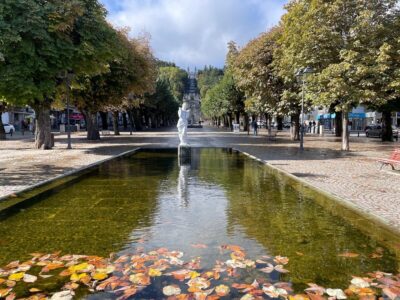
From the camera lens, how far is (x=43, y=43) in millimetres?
19812

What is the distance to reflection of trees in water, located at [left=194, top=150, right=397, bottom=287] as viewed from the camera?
5.70m

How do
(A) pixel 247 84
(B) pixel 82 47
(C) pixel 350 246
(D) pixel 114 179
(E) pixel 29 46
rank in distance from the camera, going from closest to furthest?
(C) pixel 350 246 < (D) pixel 114 179 < (E) pixel 29 46 < (B) pixel 82 47 < (A) pixel 247 84

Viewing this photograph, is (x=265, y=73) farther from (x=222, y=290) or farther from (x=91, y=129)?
(x=222, y=290)

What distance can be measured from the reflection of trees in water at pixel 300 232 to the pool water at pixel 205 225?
2cm

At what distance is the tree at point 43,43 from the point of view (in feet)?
62.4

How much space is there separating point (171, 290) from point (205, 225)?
3065 mm

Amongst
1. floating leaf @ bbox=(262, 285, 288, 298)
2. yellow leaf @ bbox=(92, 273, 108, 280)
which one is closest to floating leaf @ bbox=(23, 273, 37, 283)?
yellow leaf @ bbox=(92, 273, 108, 280)

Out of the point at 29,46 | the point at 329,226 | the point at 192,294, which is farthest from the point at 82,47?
the point at 192,294

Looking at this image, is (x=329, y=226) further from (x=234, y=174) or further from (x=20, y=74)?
(x=20, y=74)

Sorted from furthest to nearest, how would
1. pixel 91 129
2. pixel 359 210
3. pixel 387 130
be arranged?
1. pixel 387 130
2. pixel 91 129
3. pixel 359 210

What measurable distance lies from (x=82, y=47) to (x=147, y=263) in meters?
18.1

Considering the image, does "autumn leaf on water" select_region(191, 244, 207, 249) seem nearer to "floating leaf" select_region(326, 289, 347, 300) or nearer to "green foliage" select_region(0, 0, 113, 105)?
"floating leaf" select_region(326, 289, 347, 300)

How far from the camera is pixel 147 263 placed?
5.78 metres

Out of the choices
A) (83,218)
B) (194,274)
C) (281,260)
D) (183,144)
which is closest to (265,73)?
(183,144)
